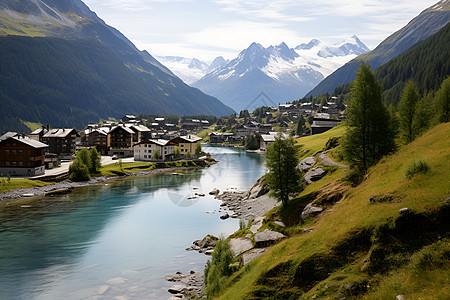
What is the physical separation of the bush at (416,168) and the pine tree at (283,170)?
2001cm

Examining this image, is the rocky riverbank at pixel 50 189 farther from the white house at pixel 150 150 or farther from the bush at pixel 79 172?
the white house at pixel 150 150

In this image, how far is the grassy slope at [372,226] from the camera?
1664 centimetres

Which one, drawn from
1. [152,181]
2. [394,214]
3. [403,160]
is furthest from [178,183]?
[394,214]

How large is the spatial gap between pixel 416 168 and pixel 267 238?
1463 cm

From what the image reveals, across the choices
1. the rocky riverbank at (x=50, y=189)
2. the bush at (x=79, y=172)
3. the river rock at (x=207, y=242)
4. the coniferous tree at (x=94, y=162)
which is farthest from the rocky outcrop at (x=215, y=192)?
the coniferous tree at (x=94, y=162)

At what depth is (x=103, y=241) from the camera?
165 feet

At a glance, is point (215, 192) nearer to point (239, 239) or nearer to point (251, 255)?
point (239, 239)

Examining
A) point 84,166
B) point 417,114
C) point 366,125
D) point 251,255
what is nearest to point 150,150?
point 84,166

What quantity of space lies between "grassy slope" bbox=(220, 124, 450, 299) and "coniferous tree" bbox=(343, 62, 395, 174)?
9362 millimetres

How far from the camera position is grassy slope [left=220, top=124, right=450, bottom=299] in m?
16.6

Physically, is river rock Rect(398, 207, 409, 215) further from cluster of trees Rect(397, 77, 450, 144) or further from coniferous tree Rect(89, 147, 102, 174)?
coniferous tree Rect(89, 147, 102, 174)

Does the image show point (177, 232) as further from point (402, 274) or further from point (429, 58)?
point (429, 58)

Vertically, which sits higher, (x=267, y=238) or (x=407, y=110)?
(x=407, y=110)

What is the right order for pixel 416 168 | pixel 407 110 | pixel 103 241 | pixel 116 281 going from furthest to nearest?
pixel 407 110
pixel 103 241
pixel 116 281
pixel 416 168
